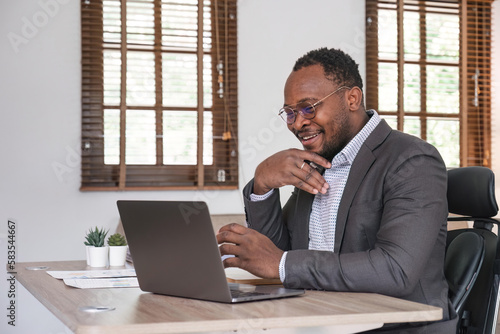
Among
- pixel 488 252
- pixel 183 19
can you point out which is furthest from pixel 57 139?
pixel 488 252

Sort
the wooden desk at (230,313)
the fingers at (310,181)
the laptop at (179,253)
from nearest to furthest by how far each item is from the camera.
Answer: the wooden desk at (230,313) → the laptop at (179,253) → the fingers at (310,181)

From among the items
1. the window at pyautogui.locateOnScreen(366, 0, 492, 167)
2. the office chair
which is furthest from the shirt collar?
the window at pyautogui.locateOnScreen(366, 0, 492, 167)

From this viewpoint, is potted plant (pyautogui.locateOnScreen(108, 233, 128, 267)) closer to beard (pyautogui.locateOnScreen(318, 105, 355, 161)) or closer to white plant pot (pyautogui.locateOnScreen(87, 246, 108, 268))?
white plant pot (pyautogui.locateOnScreen(87, 246, 108, 268))

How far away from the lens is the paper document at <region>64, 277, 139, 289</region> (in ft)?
5.51

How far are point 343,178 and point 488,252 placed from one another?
50cm

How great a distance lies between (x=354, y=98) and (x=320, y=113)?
14 centimetres

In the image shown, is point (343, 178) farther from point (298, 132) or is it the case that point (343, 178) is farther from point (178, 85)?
point (178, 85)

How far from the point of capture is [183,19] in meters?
4.37

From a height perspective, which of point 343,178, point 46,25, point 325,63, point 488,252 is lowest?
point 488,252

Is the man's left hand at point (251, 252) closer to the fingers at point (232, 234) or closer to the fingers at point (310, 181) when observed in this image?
the fingers at point (232, 234)

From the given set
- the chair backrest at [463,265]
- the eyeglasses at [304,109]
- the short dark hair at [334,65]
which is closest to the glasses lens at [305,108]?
the eyeglasses at [304,109]

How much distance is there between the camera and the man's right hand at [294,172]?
182 centimetres

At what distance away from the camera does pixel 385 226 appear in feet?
5.37

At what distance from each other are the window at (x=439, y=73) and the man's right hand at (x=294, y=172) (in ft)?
9.69
